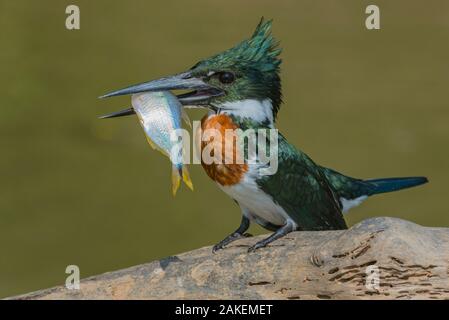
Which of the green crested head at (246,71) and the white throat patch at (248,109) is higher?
the green crested head at (246,71)

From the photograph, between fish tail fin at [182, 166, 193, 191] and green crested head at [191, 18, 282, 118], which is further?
green crested head at [191, 18, 282, 118]

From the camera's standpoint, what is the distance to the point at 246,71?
3244mm

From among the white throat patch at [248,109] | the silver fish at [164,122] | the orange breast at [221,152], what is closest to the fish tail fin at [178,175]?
the silver fish at [164,122]

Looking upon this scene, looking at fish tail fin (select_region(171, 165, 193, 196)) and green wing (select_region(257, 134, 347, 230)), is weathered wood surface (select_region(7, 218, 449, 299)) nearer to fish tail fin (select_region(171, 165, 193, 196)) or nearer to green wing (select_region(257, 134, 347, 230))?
green wing (select_region(257, 134, 347, 230))

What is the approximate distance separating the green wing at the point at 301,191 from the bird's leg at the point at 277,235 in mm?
35

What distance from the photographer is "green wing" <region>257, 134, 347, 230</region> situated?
10.6 feet

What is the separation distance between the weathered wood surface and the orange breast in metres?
0.28

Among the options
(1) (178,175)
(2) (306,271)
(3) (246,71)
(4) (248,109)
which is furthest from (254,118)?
(2) (306,271)

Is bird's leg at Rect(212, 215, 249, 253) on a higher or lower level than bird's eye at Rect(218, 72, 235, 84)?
lower

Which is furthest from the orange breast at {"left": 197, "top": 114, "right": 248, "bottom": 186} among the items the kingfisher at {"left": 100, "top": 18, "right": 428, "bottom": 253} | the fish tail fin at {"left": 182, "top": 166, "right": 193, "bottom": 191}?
the fish tail fin at {"left": 182, "top": 166, "right": 193, "bottom": 191}

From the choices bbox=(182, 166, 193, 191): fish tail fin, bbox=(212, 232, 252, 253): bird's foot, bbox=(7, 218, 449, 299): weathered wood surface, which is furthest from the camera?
bbox=(212, 232, 252, 253): bird's foot

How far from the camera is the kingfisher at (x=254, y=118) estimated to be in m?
3.22

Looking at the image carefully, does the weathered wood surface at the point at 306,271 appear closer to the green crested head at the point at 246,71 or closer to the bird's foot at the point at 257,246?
the bird's foot at the point at 257,246

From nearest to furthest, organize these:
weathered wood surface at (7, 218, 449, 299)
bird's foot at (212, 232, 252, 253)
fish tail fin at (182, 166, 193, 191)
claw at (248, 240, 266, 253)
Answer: weathered wood surface at (7, 218, 449, 299) < fish tail fin at (182, 166, 193, 191) < claw at (248, 240, 266, 253) < bird's foot at (212, 232, 252, 253)
